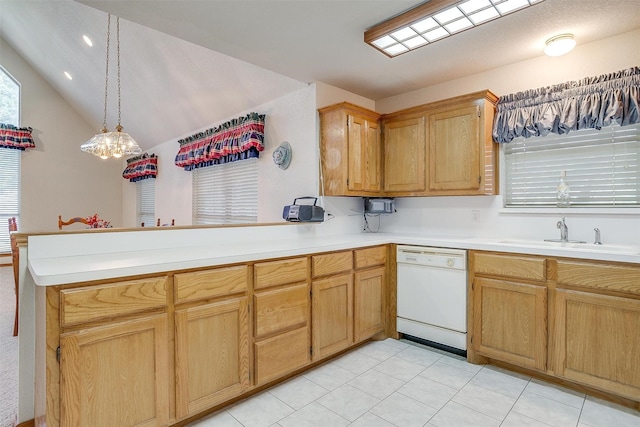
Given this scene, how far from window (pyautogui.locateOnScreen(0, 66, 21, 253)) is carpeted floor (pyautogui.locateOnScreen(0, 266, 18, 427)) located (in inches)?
121

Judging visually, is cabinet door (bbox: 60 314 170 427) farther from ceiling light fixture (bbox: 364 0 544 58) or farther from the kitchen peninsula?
ceiling light fixture (bbox: 364 0 544 58)

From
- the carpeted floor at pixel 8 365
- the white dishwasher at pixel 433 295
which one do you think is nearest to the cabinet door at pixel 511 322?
the white dishwasher at pixel 433 295

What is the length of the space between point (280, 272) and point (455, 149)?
187 cm

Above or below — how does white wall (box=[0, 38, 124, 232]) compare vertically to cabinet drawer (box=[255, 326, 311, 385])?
above

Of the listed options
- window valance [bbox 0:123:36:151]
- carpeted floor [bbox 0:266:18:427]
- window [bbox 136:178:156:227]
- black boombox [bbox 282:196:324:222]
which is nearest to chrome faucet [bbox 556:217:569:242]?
black boombox [bbox 282:196:324:222]

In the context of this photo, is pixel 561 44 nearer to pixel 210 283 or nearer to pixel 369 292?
pixel 369 292

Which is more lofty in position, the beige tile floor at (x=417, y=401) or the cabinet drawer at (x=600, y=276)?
the cabinet drawer at (x=600, y=276)

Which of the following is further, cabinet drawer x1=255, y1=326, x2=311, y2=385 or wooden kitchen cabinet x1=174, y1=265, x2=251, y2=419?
cabinet drawer x1=255, y1=326, x2=311, y2=385

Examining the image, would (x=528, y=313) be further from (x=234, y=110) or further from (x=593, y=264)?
(x=234, y=110)

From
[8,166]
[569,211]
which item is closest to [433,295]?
[569,211]

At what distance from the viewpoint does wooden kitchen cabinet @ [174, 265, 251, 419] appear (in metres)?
1.74

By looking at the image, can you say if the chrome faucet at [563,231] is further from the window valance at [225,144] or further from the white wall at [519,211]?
the window valance at [225,144]

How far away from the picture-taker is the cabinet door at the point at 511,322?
2.22 metres

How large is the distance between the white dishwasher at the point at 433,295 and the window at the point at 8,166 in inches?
299
